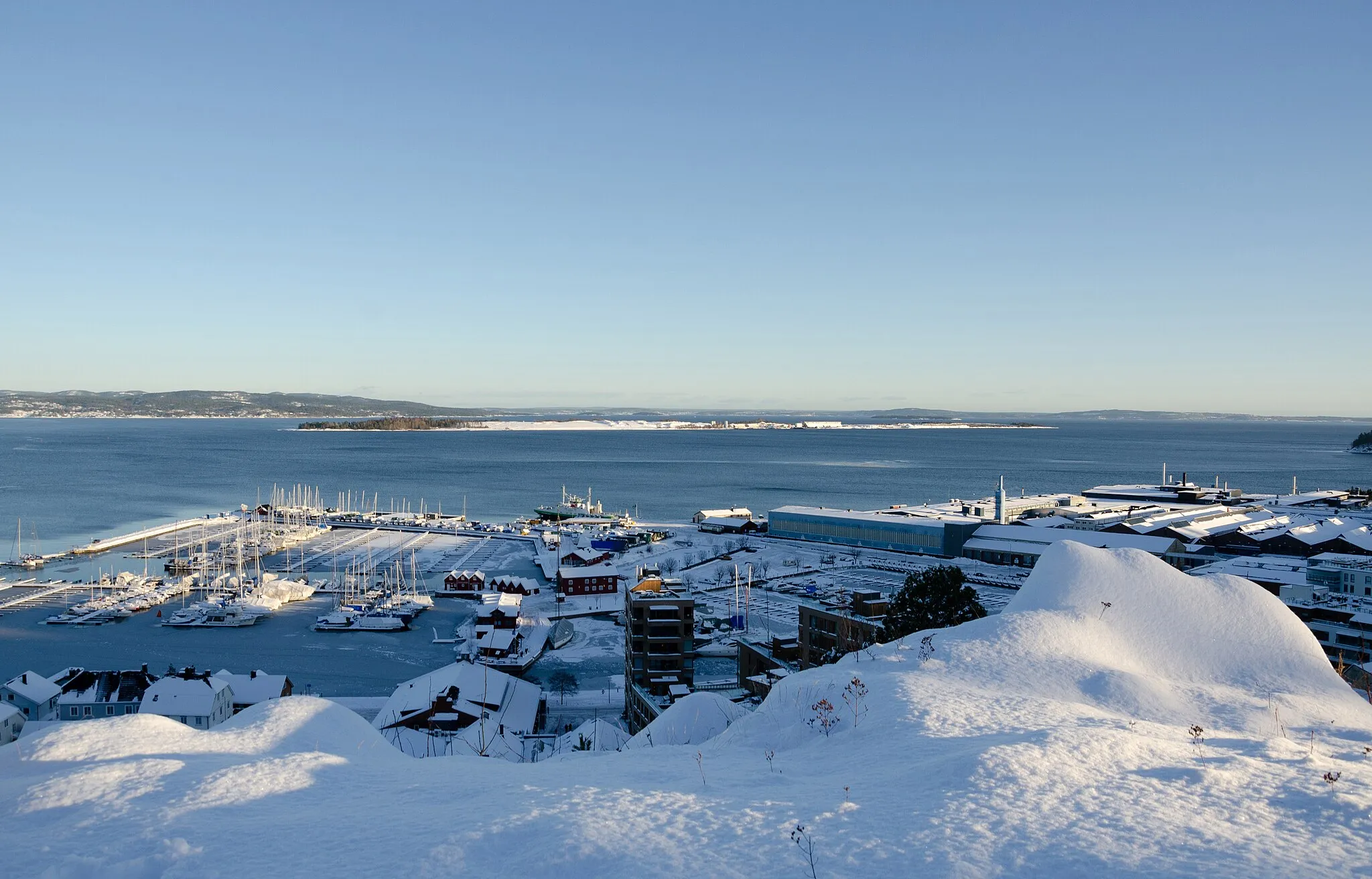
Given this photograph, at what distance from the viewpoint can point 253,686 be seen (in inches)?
803

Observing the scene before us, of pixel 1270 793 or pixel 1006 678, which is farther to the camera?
pixel 1006 678

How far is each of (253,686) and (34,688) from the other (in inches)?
194

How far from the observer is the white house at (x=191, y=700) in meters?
18.2

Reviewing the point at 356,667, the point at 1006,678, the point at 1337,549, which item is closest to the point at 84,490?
the point at 356,667

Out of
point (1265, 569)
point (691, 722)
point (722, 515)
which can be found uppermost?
point (691, 722)

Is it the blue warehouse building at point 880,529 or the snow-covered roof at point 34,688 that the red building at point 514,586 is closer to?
the snow-covered roof at point 34,688

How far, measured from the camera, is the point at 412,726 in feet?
58.1

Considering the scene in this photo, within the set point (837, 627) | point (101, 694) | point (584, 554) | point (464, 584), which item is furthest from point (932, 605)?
point (584, 554)

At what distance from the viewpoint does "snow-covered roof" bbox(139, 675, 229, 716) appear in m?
18.2

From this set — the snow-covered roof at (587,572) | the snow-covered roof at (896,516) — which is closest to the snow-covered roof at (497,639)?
the snow-covered roof at (587,572)

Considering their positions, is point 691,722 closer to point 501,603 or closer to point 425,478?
point 501,603

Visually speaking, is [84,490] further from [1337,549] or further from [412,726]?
[1337,549]

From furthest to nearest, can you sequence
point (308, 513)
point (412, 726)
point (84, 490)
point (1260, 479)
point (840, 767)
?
1. point (1260, 479)
2. point (84, 490)
3. point (308, 513)
4. point (412, 726)
5. point (840, 767)

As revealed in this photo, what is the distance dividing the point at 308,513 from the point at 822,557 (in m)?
37.2
